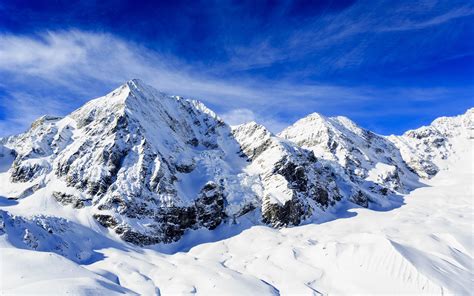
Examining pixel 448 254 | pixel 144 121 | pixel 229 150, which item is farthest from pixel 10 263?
pixel 229 150

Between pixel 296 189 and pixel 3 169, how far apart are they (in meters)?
95.6

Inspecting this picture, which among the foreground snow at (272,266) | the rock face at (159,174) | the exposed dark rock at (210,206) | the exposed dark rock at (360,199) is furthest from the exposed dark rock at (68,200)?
the exposed dark rock at (360,199)

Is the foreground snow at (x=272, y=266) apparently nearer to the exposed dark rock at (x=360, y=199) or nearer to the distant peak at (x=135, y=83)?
the exposed dark rock at (x=360, y=199)

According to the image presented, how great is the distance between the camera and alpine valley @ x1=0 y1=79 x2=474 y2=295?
61812mm

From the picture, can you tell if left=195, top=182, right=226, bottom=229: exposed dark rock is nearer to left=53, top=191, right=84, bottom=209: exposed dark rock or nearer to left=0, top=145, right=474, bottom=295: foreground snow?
left=0, top=145, right=474, bottom=295: foreground snow

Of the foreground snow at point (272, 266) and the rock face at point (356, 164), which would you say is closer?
the foreground snow at point (272, 266)

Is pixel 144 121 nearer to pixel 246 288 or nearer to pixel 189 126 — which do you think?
pixel 189 126

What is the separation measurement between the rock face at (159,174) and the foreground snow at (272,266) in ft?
28.8

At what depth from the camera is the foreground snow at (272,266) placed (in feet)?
159

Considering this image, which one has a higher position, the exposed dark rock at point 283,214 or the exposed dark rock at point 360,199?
the exposed dark rock at point 360,199

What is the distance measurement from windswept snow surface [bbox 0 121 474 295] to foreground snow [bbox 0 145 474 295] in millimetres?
148

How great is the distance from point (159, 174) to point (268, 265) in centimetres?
4532

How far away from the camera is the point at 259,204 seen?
11319cm

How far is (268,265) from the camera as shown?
7344 centimetres
